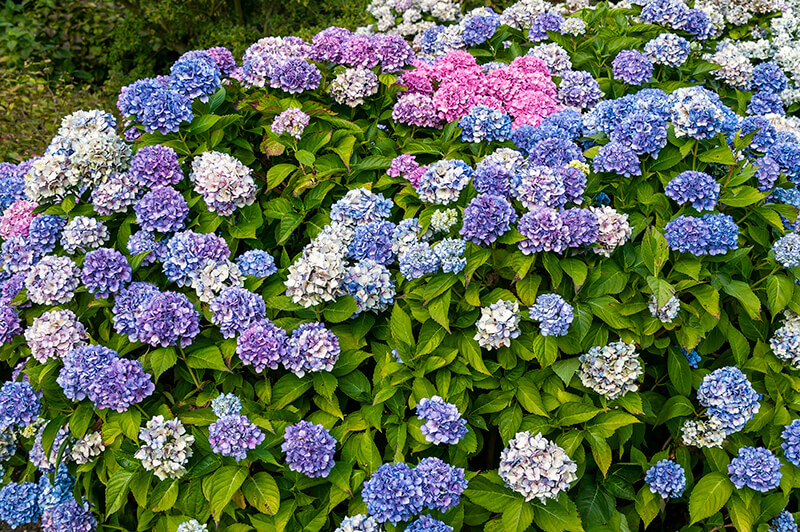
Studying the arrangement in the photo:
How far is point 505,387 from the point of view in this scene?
9.34 ft

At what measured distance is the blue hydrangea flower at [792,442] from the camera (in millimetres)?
2844

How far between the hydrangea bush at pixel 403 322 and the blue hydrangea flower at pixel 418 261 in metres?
0.01

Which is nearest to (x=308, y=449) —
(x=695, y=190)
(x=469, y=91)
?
(x=695, y=190)

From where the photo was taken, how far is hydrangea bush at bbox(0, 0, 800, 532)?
2.73 meters

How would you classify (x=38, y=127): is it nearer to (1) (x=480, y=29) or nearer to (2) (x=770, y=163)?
(1) (x=480, y=29)

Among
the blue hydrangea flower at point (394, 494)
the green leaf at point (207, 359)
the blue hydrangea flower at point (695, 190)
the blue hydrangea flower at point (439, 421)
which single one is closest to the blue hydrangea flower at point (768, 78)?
the blue hydrangea flower at point (695, 190)

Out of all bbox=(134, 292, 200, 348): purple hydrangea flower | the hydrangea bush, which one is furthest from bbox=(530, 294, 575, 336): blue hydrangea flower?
bbox=(134, 292, 200, 348): purple hydrangea flower

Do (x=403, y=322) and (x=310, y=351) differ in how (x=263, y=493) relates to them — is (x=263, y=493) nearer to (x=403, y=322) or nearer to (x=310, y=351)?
(x=310, y=351)

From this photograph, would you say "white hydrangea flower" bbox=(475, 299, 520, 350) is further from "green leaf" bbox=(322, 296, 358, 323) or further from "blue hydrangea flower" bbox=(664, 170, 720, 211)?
"blue hydrangea flower" bbox=(664, 170, 720, 211)

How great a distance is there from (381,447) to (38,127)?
5662 millimetres

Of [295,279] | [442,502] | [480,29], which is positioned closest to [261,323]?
[295,279]

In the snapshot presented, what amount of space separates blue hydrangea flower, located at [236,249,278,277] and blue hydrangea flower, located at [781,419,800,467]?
2.17m

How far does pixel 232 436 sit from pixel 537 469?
43.1 inches

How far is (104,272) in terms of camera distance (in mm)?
2967
